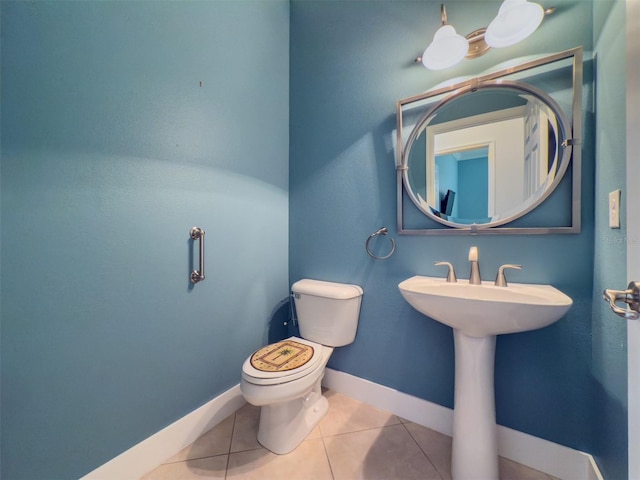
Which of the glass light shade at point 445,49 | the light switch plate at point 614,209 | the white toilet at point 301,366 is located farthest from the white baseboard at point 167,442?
the glass light shade at point 445,49

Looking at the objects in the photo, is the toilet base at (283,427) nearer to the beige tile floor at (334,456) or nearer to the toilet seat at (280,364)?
the beige tile floor at (334,456)

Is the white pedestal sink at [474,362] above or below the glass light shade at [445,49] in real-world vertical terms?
below

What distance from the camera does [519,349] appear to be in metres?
1.07

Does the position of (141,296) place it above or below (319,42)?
below

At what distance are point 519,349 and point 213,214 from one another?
157 cm

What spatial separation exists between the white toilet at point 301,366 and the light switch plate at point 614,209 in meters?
1.03

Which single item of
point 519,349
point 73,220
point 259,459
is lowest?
point 259,459

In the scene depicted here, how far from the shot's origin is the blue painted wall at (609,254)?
72 centimetres

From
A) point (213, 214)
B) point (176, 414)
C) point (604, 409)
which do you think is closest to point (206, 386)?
point (176, 414)

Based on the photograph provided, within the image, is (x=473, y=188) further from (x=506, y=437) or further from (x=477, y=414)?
(x=506, y=437)

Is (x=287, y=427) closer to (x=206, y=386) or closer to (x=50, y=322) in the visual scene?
(x=206, y=386)

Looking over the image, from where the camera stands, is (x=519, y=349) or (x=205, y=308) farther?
(x=205, y=308)

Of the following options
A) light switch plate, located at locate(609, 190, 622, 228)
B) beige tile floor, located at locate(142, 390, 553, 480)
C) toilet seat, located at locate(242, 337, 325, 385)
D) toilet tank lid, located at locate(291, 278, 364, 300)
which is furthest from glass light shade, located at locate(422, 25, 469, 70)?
beige tile floor, located at locate(142, 390, 553, 480)

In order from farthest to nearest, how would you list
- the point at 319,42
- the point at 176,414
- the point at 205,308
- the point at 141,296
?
the point at 319,42
the point at 205,308
the point at 176,414
the point at 141,296
